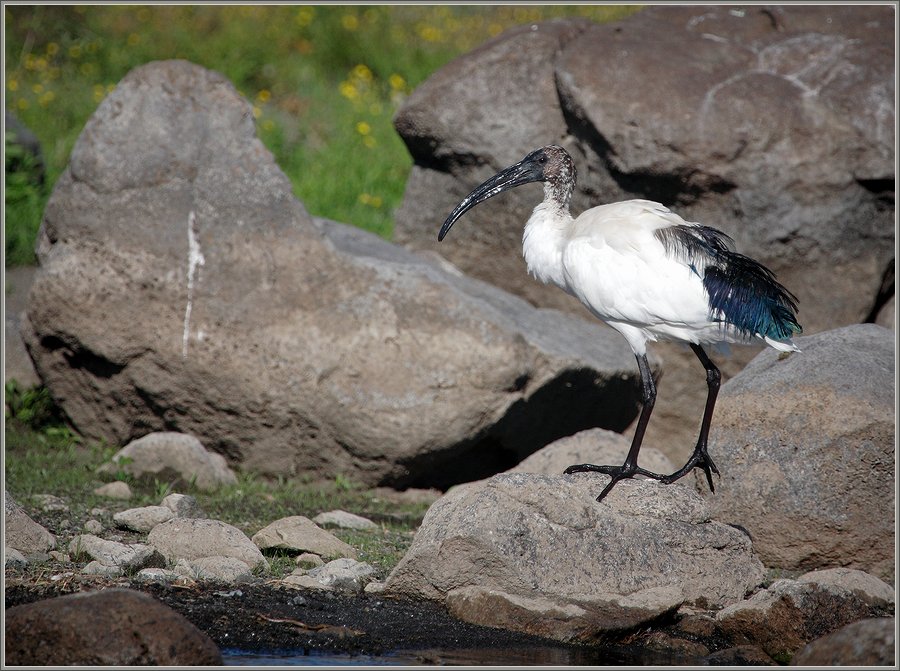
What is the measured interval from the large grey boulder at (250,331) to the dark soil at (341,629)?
2299 mm

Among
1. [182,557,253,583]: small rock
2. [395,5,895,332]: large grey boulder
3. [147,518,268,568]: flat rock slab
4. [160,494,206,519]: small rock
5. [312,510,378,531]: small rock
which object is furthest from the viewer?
[395,5,895,332]: large grey boulder

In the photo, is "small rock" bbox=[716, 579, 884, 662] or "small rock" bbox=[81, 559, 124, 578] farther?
"small rock" bbox=[81, 559, 124, 578]

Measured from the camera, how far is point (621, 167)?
28.7 ft

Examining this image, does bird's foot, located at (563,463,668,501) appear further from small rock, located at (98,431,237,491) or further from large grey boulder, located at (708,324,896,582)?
small rock, located at (98,431,237,491)

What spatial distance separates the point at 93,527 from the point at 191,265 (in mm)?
2172

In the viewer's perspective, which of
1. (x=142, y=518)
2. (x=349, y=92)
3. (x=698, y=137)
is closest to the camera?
(x=142, y=518)

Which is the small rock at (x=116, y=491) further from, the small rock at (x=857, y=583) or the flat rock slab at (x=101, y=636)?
the small rock at (x=857, y=583)

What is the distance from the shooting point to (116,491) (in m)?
6.84

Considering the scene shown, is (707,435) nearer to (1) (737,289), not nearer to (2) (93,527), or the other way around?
(1) (737,289)

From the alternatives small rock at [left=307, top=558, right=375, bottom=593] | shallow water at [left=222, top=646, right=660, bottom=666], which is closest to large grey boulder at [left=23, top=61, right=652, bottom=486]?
small rock at [left=307, top=558, right=375, bottom=593]

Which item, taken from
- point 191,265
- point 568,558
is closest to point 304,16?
point 191,265

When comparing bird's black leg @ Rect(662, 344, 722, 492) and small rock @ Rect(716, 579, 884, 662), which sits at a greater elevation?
bird's black leg @ Rect(662, 344, 722, 492)

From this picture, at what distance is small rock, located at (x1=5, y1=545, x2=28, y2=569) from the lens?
5215 mm

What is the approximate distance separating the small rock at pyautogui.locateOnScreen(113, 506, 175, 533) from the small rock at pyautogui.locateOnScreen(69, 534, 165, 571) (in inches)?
15.1
